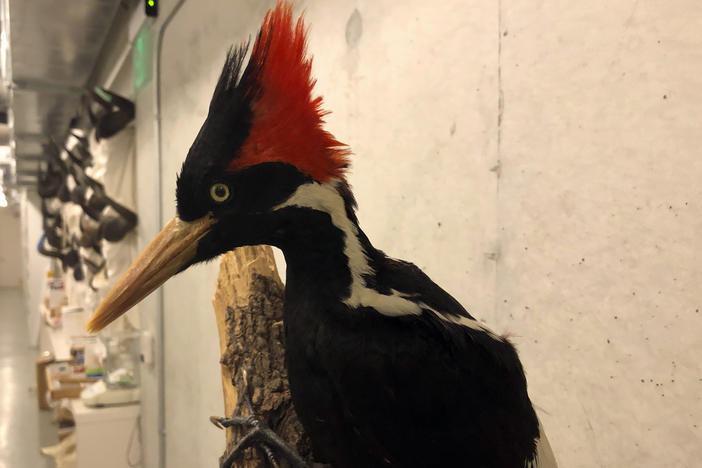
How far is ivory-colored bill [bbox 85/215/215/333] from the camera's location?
55 centimetres

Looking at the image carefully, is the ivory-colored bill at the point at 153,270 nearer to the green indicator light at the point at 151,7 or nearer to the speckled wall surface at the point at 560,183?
the speckled wall surface at the point at 560,183

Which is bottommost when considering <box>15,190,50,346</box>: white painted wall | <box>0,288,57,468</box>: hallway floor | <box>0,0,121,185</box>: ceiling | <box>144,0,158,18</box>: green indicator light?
<box>0,288,57,468</box>: hallway floor

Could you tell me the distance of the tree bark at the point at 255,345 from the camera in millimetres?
626

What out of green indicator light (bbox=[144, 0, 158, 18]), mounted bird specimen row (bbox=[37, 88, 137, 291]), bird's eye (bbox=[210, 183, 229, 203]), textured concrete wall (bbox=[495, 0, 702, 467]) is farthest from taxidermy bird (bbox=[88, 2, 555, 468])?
mounted bird specimen row (bbox=[37, 88, 137, 291])

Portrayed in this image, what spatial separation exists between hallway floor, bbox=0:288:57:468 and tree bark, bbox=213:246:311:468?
3.25 metres

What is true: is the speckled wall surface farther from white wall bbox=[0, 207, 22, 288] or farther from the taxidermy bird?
white wall bbox=[0, 207, 22, 288]

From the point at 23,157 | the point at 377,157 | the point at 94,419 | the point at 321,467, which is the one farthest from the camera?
the point at 23,157

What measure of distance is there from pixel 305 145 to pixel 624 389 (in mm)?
483

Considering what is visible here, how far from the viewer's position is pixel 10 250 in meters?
13.4

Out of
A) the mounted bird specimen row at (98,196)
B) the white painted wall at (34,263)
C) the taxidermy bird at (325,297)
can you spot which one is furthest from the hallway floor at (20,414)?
the taxidermy bird at (325,297)

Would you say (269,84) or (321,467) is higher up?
(269,84)

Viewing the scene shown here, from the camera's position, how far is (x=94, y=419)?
2455 millimetres

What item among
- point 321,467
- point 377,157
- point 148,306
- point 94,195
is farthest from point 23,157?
point 321,467

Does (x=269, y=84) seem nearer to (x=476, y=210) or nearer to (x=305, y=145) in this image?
(x=305, y=145)
